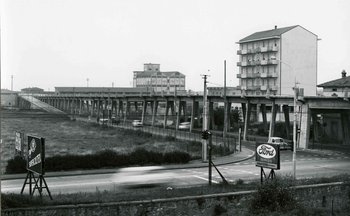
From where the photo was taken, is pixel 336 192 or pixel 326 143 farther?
pixel 326 143

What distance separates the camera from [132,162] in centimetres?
3769

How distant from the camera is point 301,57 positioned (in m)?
105

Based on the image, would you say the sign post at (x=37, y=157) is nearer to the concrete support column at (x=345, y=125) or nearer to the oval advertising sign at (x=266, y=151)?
the oval advertising sign at (x=266, y=151)

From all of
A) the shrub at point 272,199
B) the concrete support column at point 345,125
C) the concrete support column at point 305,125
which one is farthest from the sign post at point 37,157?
the concrete support column at point 345,125

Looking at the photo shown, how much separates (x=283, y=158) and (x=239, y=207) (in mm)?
26657

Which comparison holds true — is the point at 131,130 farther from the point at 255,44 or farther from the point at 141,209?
the point at 141,209

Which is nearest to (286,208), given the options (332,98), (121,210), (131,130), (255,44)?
(121,210)

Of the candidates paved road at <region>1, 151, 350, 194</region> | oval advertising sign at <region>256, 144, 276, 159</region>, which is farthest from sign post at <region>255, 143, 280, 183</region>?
paved road at <region>1, 151, 350, 194</region>

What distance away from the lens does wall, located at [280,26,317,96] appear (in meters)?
103

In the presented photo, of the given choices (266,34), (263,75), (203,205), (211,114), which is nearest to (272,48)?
(266,34)

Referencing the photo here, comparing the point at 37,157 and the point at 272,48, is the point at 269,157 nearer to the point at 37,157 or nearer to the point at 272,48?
the point at 37,157

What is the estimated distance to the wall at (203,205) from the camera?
17.7 meters

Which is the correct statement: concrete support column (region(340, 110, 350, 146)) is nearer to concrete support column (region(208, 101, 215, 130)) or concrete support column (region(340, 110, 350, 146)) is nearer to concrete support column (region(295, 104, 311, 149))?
concrete support column (region(295, 104, 311, 149))

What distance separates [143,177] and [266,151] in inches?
391
